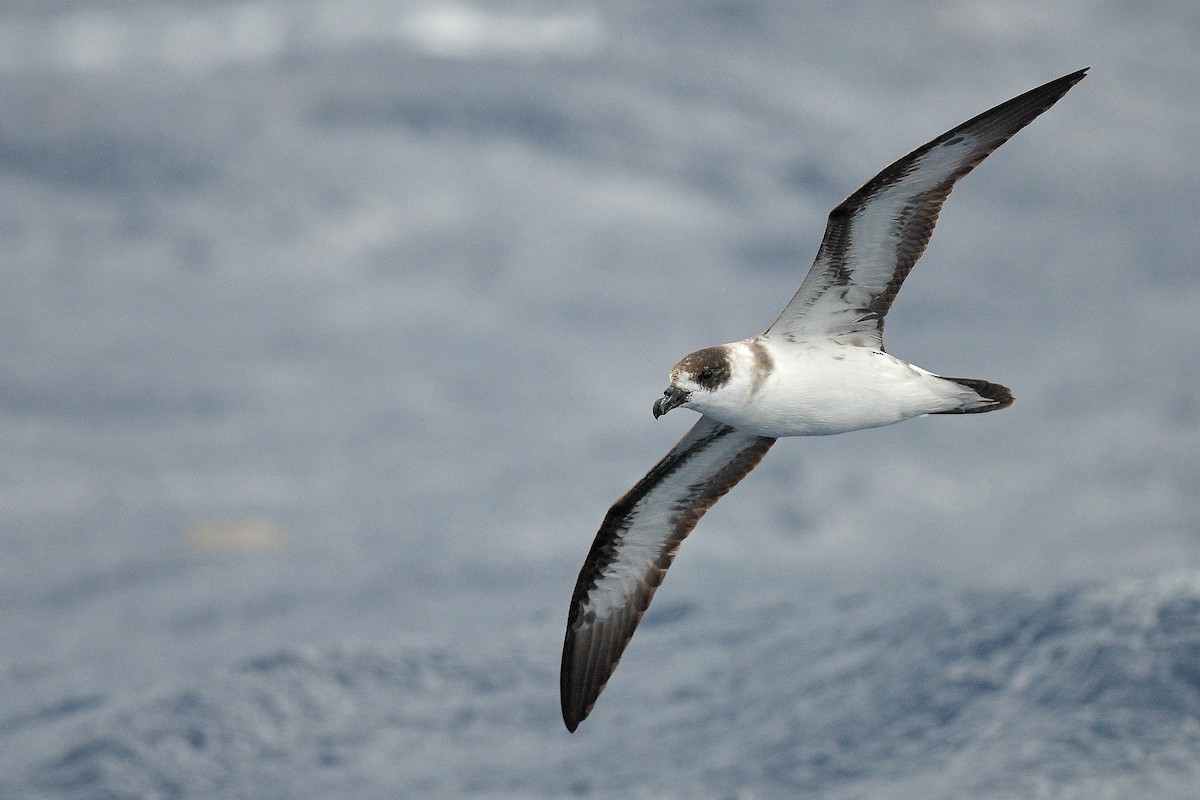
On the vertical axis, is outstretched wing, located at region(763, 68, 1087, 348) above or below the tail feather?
above

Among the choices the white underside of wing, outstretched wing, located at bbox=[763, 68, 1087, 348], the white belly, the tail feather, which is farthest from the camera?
the white underside of wing

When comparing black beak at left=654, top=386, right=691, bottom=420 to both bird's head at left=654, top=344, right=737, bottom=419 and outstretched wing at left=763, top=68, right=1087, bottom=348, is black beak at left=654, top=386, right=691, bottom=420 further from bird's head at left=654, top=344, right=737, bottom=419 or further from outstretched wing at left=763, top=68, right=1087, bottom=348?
outstretched wing at left=763, top=68, right=1087, bottom=348

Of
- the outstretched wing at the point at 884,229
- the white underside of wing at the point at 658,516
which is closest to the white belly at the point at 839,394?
the outstretched wing at the point at 884,229

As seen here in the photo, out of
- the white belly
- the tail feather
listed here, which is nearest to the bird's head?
the white belly

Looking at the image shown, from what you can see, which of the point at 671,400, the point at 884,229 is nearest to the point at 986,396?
the point at 884,229

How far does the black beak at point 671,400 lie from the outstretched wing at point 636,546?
2595mm

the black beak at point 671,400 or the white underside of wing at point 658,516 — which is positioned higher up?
the black beak at point 671,400

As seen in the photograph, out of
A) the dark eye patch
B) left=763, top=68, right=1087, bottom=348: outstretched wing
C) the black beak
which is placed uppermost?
left=763, top=68, right=1087, bottom=348: outstretched wing

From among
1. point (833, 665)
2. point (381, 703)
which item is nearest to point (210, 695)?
point (381, 703)

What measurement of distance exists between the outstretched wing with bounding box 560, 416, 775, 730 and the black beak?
2.59 meters

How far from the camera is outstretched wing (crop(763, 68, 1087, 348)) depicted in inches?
478

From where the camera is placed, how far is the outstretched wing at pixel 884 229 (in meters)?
12.1

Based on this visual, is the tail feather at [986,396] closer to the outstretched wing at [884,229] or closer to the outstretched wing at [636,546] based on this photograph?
the outstretched wing at [884,229]

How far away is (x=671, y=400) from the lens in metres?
11.9
